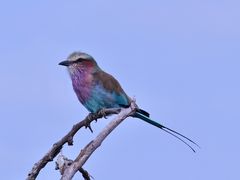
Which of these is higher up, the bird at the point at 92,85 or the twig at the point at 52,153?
the bird at the point at 92,85

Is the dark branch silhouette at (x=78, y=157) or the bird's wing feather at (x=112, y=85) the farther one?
the bird's wing feather at (x=112, y=85)

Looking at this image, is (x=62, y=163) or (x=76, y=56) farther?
(x=76, y=56)

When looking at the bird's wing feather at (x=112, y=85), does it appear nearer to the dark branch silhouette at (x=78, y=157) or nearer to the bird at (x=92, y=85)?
the bird at (x=92, y=85)

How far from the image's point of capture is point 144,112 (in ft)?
17.1

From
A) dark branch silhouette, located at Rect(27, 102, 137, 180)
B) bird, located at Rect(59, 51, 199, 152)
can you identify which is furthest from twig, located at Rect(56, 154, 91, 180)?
bird, located at Rect(59, 51, 199, 152)

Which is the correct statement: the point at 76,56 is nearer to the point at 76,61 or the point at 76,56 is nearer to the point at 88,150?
the point at 76,61

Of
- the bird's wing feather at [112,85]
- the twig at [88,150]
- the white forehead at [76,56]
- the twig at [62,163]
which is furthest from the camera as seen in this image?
the white forehead at [76,56]

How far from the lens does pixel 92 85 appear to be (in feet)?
19.6

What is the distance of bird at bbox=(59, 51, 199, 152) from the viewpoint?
5707 mm

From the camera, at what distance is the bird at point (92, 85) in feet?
18.7

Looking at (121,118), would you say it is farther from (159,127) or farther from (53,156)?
(159,127)

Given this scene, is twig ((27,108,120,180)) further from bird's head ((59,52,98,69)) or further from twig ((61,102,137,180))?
bird's head ((59,52,98,69))

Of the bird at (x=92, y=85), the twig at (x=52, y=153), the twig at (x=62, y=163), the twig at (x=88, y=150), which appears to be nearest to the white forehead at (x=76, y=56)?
the bird at (x=92, y=85)

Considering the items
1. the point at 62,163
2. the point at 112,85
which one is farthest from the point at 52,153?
the point at 112,85
